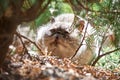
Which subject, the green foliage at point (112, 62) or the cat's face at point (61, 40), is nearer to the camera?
the cat's face at point (61, 40)

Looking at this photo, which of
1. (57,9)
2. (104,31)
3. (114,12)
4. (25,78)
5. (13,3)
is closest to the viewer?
(13,3)

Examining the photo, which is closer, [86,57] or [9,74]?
[9,74]

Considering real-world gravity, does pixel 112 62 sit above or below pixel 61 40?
below

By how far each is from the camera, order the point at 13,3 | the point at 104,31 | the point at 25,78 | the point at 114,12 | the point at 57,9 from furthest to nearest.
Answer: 1. the point at 57,9
2. the point at 104,31
3. the point at 114,12
4. the point at 25,78
5. the point at 13,3

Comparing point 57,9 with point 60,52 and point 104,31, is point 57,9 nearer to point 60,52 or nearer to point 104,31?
point 104,31

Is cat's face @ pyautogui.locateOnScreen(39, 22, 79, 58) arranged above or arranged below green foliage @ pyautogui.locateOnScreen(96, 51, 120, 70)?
above

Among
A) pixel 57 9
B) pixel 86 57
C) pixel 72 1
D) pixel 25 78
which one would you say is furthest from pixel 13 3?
pixel 86 57

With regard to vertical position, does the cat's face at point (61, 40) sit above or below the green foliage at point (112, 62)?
above

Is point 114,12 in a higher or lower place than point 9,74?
higher

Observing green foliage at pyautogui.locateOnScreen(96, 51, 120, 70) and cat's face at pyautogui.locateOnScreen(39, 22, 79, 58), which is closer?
cat's face at pyautogui.locateOnScreen(39, 22, 79, 58)

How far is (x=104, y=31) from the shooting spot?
2.19 meters

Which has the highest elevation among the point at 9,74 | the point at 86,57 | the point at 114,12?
the point at 114,12

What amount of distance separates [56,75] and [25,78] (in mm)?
124

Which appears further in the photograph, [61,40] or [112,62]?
[112,62]
